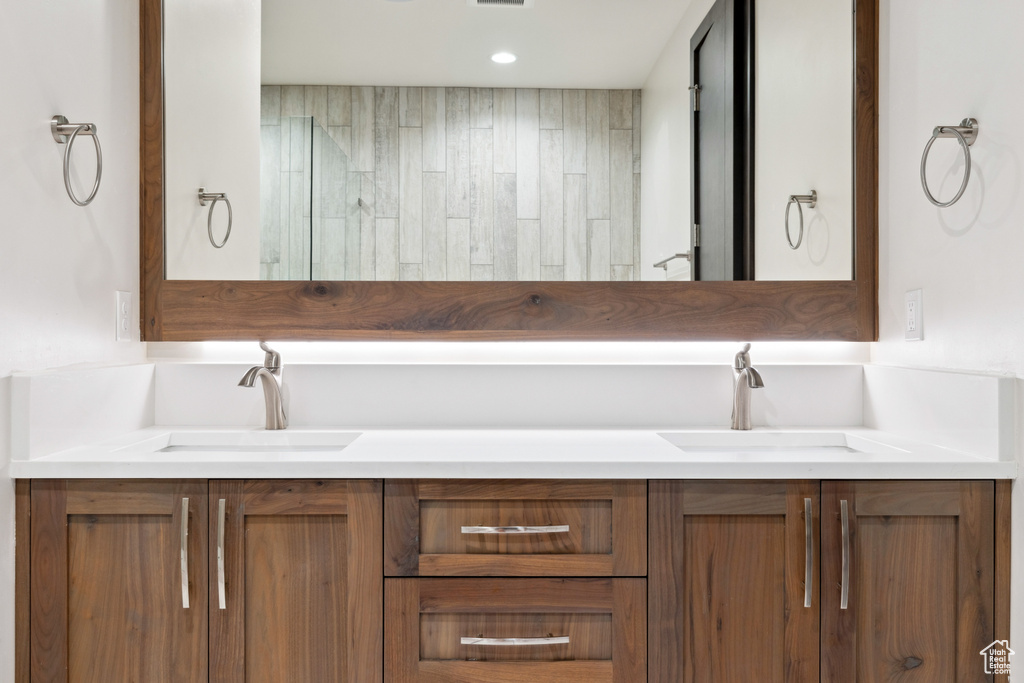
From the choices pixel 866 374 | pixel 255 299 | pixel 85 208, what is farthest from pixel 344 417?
pixel 866 374

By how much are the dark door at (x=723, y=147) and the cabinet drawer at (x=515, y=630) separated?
32.5 inches

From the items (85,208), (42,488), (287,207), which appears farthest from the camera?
(287,207)

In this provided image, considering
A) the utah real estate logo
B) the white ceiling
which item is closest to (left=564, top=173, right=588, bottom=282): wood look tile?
the white ceiling

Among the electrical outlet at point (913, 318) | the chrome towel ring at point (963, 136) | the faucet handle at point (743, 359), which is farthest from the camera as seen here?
the faucet handle at point (743, 359)

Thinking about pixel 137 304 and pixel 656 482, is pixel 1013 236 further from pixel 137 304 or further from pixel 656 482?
pixel 137 304

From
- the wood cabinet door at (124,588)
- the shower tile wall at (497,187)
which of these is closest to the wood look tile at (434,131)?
the shower tile wall at (497,187)

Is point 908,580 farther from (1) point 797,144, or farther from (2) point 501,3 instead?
(2) point 501,3

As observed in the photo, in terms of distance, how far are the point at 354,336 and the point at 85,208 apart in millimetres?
601

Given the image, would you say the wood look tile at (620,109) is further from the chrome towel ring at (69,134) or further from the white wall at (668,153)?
the chrome towel ring at (69,134)

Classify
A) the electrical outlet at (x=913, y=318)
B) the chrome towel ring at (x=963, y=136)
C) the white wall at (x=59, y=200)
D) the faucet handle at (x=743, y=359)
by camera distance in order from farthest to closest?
the faucet handle at (x=743, y=359), the electrical outlet at (x=913, y=318), the chrome towel ring at (x=963, y=136), the white wall at (x=59, y=200)

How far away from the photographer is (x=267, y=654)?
1.16 meters

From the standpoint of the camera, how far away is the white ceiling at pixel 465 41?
1.59 meters

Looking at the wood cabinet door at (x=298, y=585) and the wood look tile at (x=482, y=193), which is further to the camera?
the wood look tile at (x=482, y=193)

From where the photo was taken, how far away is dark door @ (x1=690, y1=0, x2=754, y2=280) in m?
1.62
